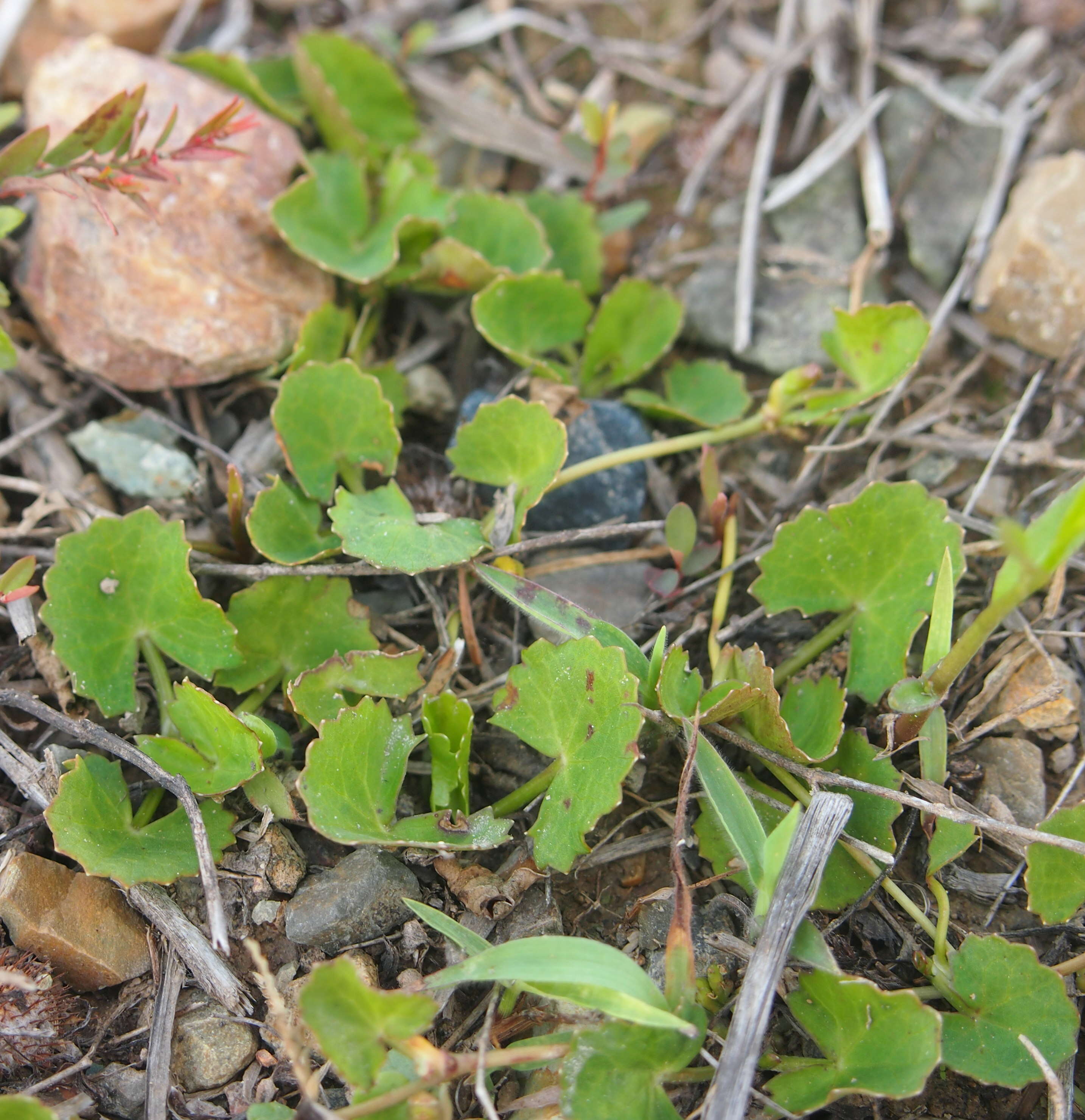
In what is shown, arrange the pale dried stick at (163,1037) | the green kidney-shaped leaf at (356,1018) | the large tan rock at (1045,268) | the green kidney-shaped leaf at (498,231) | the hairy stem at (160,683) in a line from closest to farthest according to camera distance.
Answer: the green kidney-shaped leaf at (356,1018), the pale dried stick at (163,1037), the hairy stem at (160,683), the large tan rock at (1045,268), the green kidney-shaped leaf at (498,231)

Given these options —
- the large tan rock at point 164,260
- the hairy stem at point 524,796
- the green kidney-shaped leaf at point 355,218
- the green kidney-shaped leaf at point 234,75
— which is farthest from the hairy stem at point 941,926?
the green kidney-shaped leaf at point 234,75

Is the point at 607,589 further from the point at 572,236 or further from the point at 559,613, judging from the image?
the point at 572,236

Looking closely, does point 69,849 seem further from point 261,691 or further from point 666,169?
point 666,169

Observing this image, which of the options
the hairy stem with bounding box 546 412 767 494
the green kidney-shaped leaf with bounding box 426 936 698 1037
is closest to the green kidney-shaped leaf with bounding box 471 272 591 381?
the hairy stem with bounding box 546 412 767 494

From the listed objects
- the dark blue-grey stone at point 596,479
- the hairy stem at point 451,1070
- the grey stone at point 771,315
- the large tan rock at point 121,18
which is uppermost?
the large tan rock at point 121,18

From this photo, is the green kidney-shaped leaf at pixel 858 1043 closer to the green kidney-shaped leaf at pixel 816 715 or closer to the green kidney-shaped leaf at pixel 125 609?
the green kidney-shaped leaf at pixel 816 715

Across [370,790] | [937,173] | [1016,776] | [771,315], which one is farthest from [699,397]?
[370,790]
